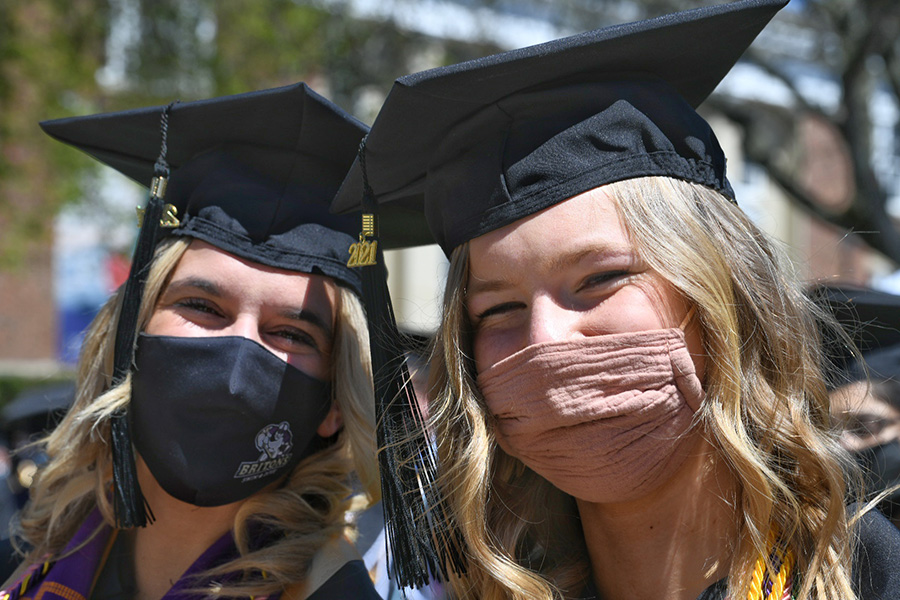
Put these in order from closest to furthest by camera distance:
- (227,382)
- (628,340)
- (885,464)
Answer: (628,340)
(227,382)
(885,464)

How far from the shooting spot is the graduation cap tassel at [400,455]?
2.01 metres

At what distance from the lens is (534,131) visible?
1911 mm

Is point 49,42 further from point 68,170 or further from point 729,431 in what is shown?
point 729,431

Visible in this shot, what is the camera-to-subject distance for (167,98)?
29.0 ft

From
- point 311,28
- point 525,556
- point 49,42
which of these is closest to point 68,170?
point 49,42

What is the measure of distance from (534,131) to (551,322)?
45cm

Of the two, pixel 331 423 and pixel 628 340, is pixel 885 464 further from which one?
pixel 331 423

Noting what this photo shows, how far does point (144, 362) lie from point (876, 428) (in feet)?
7.56

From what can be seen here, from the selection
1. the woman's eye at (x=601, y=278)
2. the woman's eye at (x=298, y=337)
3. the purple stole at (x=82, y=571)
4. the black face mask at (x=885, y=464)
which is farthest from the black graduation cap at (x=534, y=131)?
the black face mask at (x=885, y=464)

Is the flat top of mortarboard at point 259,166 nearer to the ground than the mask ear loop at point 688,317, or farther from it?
farther from it

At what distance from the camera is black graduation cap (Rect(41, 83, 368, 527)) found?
7.82 ft

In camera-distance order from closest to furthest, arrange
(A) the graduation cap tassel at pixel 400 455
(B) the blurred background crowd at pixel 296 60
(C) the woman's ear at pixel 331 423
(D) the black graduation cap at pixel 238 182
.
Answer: (A) the graduation cap tassel at pixel 400 455
(D) the black graduation cap at pixel 238 182
(C) the woman's ear at pixel 331 423
(B) the blurred background crowd at pixel 296 60

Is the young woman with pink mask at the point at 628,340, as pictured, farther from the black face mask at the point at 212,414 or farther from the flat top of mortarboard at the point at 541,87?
the black face mask at the point at 212,414

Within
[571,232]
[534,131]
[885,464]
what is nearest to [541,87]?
[534,131]
